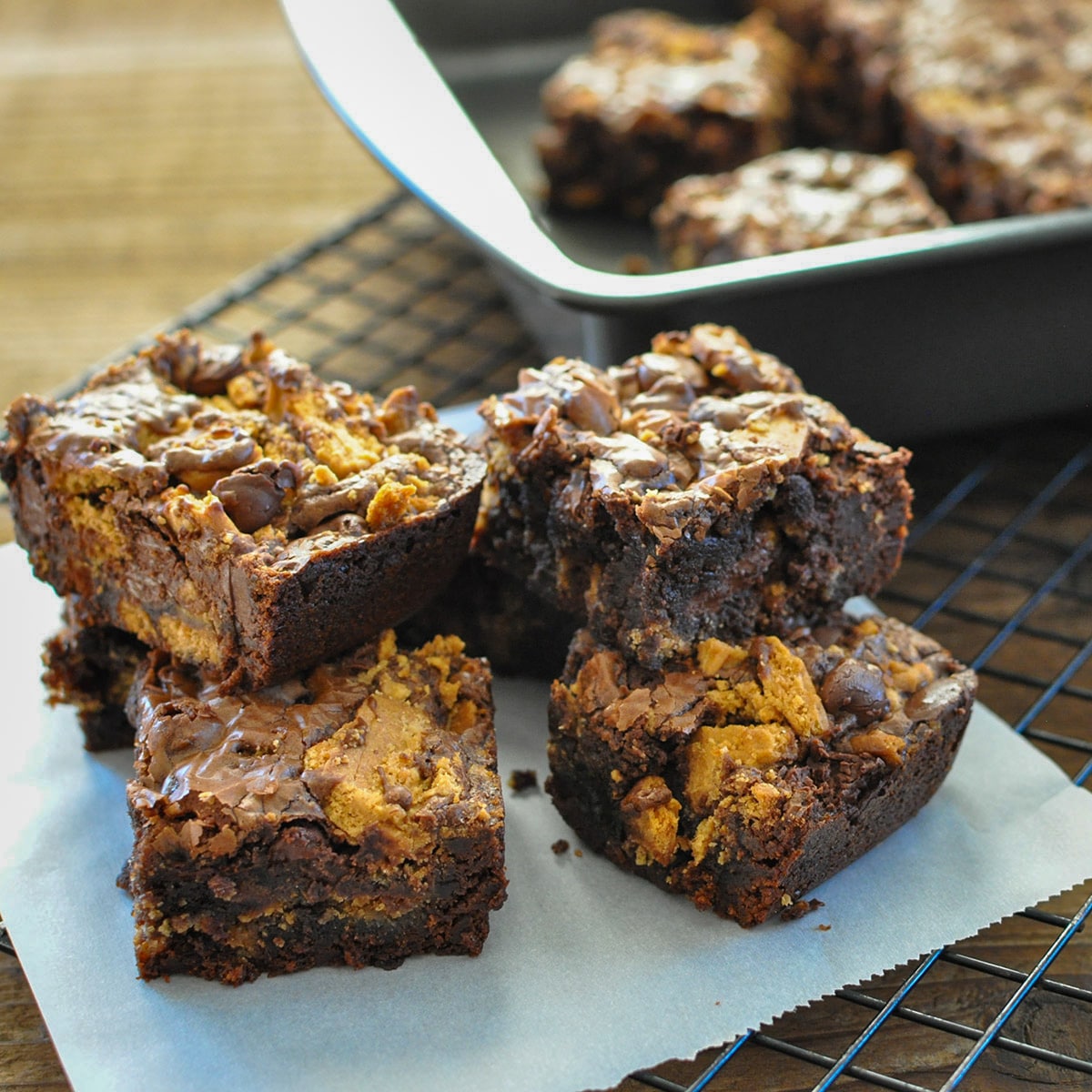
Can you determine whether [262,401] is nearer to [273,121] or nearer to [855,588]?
[855,588]

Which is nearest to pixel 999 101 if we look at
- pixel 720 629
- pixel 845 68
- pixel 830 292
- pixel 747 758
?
pixel 845 68

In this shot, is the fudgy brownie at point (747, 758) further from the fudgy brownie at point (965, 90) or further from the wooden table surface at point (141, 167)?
the fudgy brownie at point (965, 90)

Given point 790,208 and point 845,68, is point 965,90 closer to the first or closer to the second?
point 845,68

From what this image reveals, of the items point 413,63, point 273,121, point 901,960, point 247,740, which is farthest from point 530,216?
point 273,121

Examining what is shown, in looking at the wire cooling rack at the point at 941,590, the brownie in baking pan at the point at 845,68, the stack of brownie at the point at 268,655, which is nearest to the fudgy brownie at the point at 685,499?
the stack of brownie at the point at 268,655

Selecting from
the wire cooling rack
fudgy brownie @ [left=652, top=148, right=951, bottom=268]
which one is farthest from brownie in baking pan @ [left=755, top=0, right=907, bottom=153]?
the wire cooling rack

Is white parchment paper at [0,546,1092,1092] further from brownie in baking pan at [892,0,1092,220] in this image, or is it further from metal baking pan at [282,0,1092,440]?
brownie in baking pan at [892,0,1092,220]
